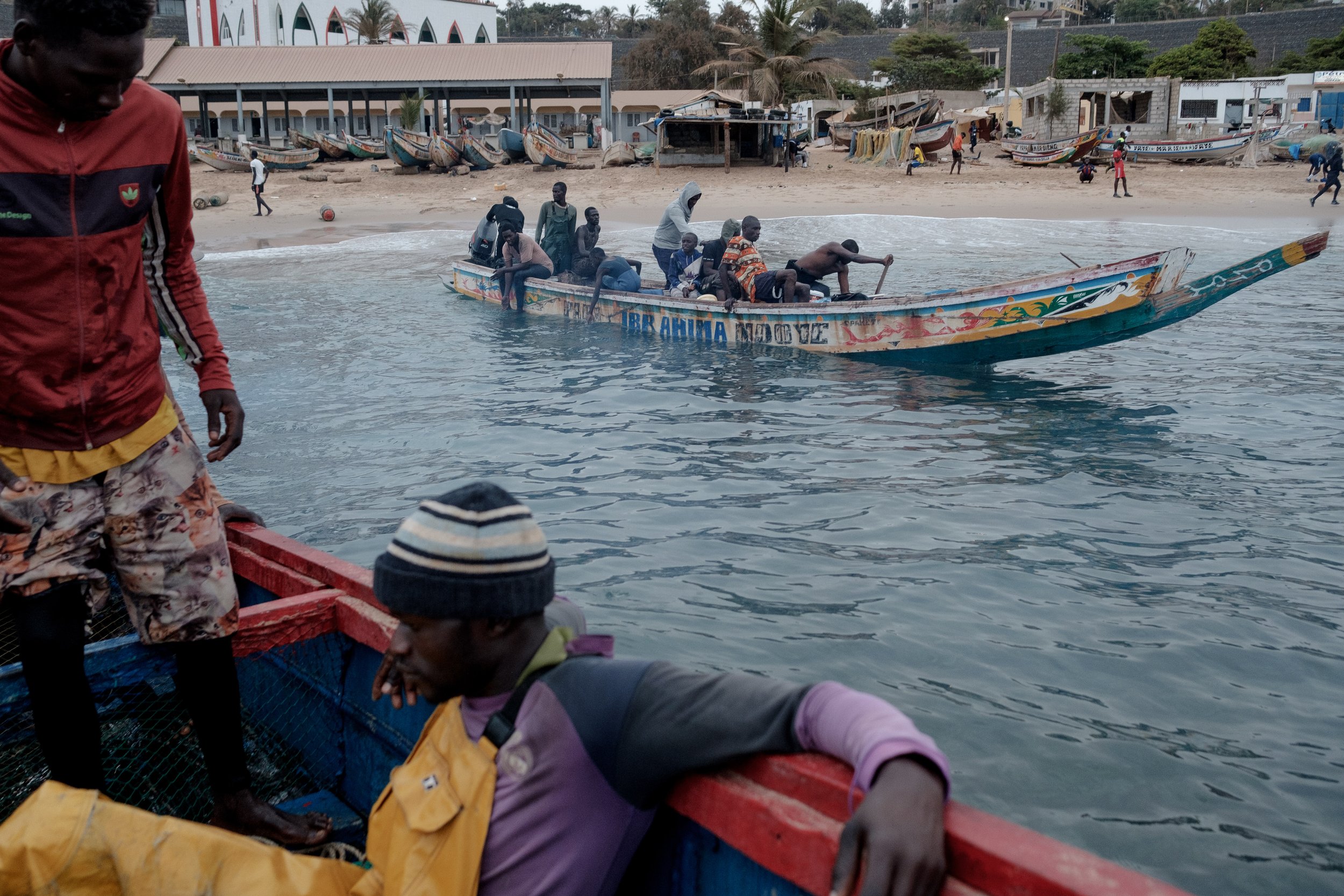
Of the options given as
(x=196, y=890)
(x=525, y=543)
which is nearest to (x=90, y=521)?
(x=196, y=890)

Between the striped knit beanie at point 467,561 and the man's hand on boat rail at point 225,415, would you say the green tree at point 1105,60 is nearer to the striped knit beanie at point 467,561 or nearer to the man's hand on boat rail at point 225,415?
the man's hand on boat rail at point 225,415

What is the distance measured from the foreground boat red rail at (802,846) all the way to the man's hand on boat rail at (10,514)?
1450mm

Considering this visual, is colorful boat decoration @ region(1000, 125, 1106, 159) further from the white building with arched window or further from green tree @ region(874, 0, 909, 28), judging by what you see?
green tree @ region(874, 0, 909, 28)

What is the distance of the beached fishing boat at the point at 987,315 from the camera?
358 inches

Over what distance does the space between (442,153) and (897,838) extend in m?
36.3

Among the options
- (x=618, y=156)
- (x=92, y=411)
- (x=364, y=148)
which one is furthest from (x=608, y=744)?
(x=364, y=148)

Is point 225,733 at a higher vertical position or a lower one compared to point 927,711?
higher

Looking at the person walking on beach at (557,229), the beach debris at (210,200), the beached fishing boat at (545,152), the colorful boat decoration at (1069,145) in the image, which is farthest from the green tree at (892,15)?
the person walking on beach at (557,229)

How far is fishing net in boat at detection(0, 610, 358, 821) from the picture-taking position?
2.97 m

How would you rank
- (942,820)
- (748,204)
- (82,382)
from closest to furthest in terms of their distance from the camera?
(942,820) → (82,382) → (748,204)

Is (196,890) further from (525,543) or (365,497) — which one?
(365,497)

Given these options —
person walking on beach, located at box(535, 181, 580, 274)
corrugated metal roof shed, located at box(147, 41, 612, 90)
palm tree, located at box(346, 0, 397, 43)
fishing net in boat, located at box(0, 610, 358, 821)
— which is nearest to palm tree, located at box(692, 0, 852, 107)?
corrugated metal roof shed, located at box(147, 41, 612, 90)

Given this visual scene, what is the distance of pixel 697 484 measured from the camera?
7.79 metres

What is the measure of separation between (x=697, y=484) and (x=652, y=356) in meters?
4.64
